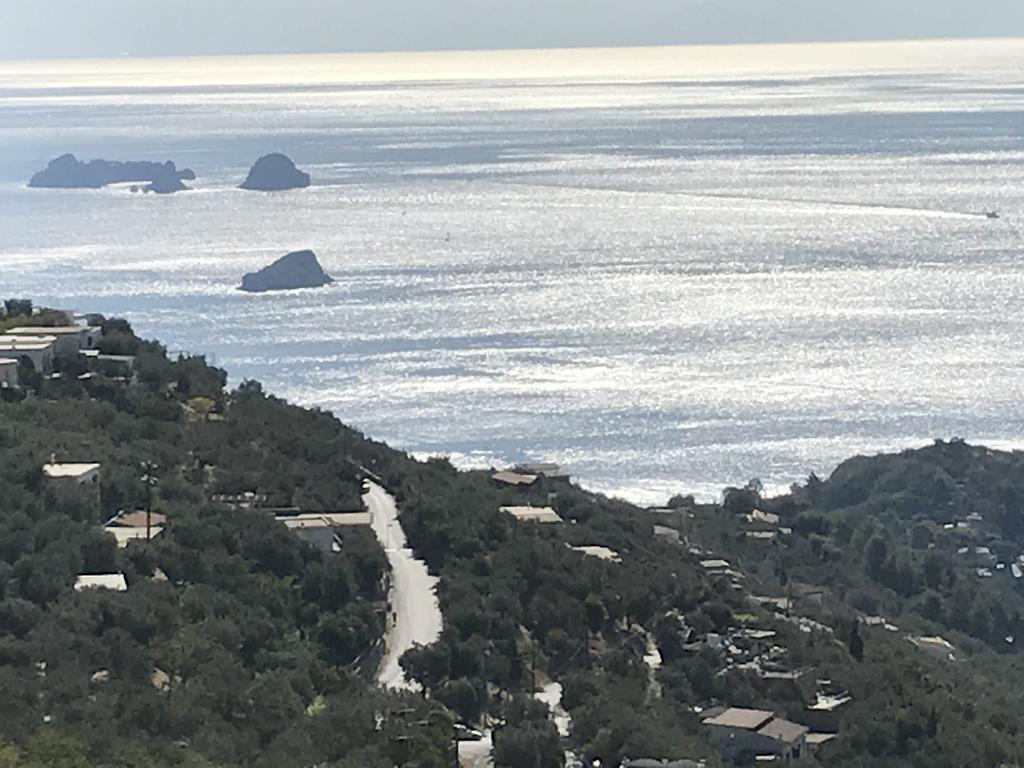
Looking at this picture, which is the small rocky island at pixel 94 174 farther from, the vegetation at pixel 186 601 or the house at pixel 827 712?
the house at pixel 827 712

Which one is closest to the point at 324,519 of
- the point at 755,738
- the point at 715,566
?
the point at 715,566

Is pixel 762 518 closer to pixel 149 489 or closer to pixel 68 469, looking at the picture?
pixel 149 489

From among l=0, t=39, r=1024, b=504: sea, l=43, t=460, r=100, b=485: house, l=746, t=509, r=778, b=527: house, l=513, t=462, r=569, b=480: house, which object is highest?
l=43, t=460, r=100, b=485: house

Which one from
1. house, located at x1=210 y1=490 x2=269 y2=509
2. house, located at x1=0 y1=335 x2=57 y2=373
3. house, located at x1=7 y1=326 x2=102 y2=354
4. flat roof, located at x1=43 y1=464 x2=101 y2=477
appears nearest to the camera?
flat roof, located at x1=43 y1=464 x2=101 y2=477

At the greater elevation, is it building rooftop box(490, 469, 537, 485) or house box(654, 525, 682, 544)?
building rooftop box(490, 469, 537, 485)

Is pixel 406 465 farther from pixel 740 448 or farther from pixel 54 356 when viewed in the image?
pixel 740 448

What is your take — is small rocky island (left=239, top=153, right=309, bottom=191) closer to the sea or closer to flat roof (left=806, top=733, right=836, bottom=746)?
the sea

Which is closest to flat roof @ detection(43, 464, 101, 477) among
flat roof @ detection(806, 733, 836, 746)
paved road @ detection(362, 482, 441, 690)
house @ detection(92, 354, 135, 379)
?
paved road @ detection(362, 482, 441, 690)
